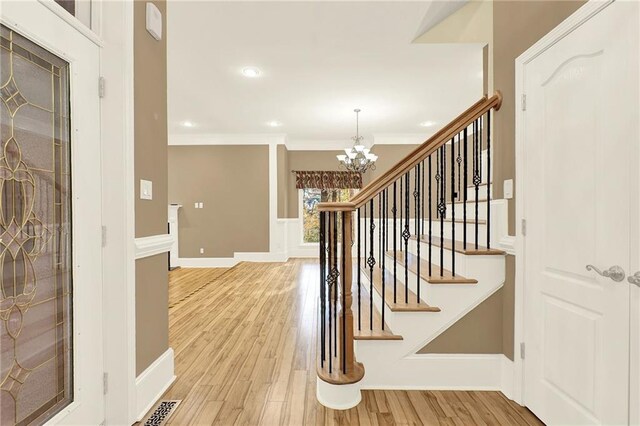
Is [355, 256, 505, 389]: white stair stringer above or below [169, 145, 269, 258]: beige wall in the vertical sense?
below

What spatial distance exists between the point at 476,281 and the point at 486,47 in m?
2.72

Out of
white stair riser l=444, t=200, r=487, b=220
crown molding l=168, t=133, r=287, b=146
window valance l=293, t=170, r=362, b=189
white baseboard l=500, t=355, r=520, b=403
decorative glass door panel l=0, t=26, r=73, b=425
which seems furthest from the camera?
window valance l=293, t=170, r=362, b=189

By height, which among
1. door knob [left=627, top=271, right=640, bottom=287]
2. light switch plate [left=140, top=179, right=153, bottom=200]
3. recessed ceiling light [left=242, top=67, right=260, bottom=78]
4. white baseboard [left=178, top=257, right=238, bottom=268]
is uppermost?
recessed ceiling light [left=242, top=67, right=260, bottom=78]

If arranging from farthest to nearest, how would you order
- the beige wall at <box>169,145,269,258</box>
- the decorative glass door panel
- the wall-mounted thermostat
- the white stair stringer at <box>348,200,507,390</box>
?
the beige wall at <box>169,145,269,258</box>
the white stair stringer at <box>348,200,507,390</box>
the wall-mounted thermostat
the decorative glass door panel

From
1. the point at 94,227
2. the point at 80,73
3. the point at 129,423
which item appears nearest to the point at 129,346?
the point at 129,423

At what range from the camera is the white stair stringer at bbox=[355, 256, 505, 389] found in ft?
6.49

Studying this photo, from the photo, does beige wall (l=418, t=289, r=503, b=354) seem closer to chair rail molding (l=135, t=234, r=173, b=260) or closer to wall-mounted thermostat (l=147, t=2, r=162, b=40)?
chair rail molding (l=135, t=234, r=173, b=260)

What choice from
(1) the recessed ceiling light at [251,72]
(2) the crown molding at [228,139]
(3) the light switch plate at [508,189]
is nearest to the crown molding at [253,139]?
(2) the crown molding at [228,139]

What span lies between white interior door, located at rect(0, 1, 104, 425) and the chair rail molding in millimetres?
185

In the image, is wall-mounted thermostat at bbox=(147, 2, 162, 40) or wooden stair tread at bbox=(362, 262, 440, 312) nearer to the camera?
wall-mounted thermostat at bbox=(147, 2, 162, 40)

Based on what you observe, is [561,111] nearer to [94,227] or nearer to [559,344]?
[559,344]

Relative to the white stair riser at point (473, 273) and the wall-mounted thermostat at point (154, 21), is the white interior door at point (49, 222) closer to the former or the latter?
the wall-mounted thermostat at point (154, 21)

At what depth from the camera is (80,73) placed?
4.75 feet

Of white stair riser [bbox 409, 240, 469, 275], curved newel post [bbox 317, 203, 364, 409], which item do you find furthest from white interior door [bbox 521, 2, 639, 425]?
curved newel post [bbox 317, 203, 364, 409]
